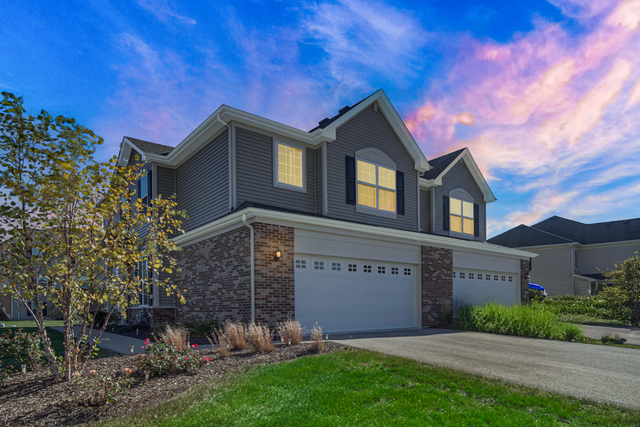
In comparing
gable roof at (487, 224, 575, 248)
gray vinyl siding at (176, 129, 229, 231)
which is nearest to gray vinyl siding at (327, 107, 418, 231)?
gray vinyl siding at (176, 129, 229, 231)

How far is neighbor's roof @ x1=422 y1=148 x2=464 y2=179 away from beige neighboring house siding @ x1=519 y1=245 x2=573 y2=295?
18.8 meters

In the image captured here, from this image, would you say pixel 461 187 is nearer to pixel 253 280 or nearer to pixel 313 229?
pixel 313 229

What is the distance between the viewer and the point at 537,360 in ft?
26.6

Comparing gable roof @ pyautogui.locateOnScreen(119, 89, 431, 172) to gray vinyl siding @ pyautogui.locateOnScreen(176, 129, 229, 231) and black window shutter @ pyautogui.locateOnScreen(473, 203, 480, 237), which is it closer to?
gray vinyl siding @ pyautogui.locateOnScreen(176, 129, 229, 231)

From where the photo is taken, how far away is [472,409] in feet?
16.1

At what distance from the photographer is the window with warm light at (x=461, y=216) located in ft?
65.4

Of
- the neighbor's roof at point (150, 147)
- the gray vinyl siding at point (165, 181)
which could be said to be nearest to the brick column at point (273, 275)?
the gray vinyl siding at point (165, 181)

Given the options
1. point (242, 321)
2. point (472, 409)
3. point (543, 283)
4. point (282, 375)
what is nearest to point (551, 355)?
point (472, 409)

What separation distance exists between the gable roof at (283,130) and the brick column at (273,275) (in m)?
3.93

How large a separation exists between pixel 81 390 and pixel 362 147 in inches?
473

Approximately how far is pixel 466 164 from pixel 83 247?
61.8 feet

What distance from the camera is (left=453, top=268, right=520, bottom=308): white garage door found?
16219 millimetres

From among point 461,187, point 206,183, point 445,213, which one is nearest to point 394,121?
point 445,213

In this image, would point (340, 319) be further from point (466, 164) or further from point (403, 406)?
point (466, 164)
